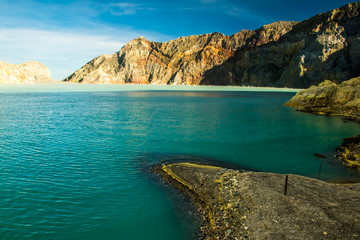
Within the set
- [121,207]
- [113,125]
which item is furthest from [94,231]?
[113,125]

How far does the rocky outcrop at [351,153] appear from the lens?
14.6 metres

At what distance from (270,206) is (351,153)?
1093cm

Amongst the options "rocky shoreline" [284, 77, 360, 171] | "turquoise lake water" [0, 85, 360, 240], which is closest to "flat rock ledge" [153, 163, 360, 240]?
"turquoise lake water" [0, 85, 360, 240]

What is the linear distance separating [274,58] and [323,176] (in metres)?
179

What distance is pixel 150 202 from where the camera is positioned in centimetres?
1030

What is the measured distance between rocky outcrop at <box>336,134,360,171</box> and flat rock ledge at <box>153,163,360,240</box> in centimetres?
504

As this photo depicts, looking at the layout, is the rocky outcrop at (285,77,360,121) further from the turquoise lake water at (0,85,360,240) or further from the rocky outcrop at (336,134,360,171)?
the rocky outcrop at (336,134,360,171)

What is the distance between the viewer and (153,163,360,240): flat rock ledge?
741 cm

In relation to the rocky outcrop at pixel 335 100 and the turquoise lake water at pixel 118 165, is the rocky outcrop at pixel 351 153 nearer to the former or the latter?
the turquoise lake water at pixel 118 165

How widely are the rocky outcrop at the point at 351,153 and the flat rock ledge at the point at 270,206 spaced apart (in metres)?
5.04

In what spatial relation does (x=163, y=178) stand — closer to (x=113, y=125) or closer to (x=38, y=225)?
(x=38, y=225)

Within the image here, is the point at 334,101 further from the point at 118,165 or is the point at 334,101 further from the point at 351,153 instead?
the point at 118,165

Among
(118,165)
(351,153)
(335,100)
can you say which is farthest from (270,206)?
(335,100)

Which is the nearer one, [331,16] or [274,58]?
[331,16]
